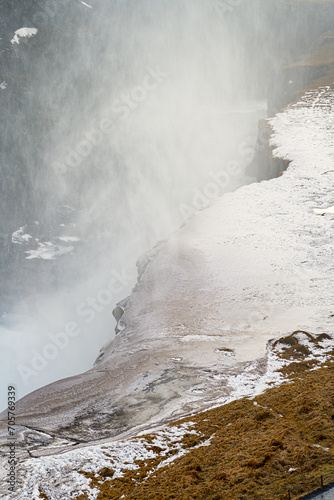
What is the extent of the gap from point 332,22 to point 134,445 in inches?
3452

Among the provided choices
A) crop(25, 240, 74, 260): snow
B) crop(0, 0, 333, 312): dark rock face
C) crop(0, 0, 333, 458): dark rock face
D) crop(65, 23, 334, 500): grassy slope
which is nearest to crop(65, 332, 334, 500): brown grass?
crop(65, 23, 334, 500): grassy slope

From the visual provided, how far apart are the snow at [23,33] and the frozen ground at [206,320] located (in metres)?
90.2

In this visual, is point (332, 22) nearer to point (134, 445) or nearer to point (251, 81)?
point (251, 81)

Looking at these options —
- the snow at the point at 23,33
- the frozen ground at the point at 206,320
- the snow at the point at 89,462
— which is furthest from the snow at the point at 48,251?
the snow at the point at 89,462

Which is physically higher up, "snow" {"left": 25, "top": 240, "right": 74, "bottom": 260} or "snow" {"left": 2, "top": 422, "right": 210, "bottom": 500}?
"snow" {"left": 25, "top": 240, "right": 74, "bottom": 260}

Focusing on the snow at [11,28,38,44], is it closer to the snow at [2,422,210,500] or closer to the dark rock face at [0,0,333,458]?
the dark rock face at [0,0,333,458]

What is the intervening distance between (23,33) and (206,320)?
108m

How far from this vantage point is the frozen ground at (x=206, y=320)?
12.2 metres

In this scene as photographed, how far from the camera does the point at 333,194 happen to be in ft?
101

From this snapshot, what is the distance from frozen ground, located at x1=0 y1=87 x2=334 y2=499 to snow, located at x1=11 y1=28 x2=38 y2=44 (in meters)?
90.2

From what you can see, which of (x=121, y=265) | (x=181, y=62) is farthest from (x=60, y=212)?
(x=181, y=62)

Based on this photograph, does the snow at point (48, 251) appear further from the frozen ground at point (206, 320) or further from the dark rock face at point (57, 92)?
the frozen ground at point (206, 320)

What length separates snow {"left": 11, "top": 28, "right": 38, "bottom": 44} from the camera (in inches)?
4031

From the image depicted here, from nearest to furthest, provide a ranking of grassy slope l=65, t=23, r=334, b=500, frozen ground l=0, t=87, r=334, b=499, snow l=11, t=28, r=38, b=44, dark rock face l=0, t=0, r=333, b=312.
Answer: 1. grassy slope l=65, t=23, r=334, b=500
2. frozen ground l=0, t=87, r=334, b=499
3. dark rock face l=0, t=0, r=333, b=312
4. snow l=11, t=28, r=38, b=44
